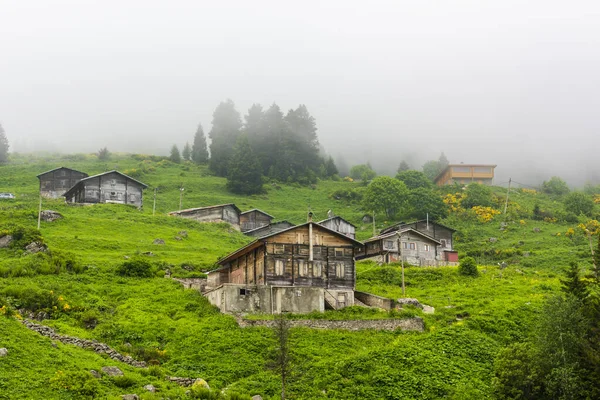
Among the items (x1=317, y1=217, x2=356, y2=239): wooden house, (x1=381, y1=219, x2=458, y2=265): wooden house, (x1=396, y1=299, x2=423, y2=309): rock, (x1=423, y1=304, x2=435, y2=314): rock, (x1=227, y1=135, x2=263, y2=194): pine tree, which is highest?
(x1=227, y1=135, x2=263, y2=194): pine tree

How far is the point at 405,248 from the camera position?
7525 cm

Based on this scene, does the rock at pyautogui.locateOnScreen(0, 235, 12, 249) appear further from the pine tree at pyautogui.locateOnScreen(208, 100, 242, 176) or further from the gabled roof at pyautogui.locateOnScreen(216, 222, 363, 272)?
the pine tree at pyautogui.locateOnScreen(208, 100, 242, 176)

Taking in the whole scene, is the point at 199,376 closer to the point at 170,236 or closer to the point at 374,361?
the point at 374,361

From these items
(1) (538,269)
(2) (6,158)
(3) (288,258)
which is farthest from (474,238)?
(2) (6,158)

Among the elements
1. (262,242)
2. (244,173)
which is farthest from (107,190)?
(262,242)

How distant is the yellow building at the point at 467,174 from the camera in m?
A: 133

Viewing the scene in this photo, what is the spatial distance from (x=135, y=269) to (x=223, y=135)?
8094cm

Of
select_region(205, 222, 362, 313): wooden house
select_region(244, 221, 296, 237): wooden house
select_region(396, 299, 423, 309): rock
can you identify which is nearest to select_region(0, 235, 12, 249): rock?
select_region(205, 222, 362, 313): wooden house

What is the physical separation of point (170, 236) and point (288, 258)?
27829 millimetres

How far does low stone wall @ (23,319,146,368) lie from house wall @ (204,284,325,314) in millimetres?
9735

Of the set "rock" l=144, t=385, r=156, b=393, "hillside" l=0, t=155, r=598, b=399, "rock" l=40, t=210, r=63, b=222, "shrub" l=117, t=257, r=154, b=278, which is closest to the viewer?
"rock" l=144, t=385, r=156, b=393

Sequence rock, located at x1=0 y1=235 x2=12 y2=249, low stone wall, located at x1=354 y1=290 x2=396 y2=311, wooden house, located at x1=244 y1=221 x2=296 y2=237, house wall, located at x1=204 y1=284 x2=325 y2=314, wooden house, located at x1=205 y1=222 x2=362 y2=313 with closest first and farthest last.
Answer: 1. house wall, located at x1=204 y1=284 x2=325 y2=314
2. wooden house, located at x1=205 y1=222 x2=362 y2=313
3. low stone wall, located at x1=354 y1=290 x2=396 y2=311
4. rock, located at x1=0 y1=235 x2=12 y2=249
5. wooden house, located at x1=244 y1=221 x2=296 y2=237

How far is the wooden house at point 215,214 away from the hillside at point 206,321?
7.75 m

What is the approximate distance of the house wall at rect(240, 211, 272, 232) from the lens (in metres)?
96.7
